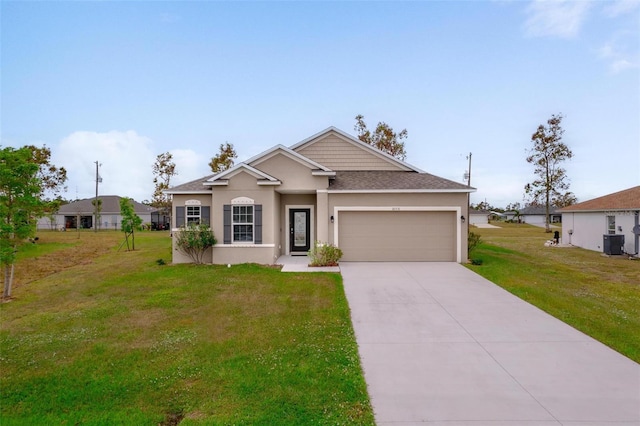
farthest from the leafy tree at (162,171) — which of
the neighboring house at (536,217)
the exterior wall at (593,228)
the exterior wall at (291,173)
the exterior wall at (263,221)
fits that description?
the neighboring house at (536,217)

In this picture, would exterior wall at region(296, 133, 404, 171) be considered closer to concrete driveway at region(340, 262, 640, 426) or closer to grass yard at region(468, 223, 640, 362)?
grass yard at region(468, 223, 640, 362)

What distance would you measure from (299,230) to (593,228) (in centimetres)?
1859

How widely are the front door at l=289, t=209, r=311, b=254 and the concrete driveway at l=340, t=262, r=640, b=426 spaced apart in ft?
22.4

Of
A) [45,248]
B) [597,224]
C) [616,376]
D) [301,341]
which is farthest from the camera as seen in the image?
[45,248]

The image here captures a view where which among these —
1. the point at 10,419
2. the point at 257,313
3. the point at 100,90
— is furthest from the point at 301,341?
the point at 100,90

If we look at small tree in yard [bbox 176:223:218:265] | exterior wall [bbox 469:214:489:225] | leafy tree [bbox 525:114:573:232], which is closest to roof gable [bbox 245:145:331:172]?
small tree in yard [bbox 176:223:218:265]

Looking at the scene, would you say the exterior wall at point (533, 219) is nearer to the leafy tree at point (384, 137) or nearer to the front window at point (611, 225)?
the leafy tree at point (384, 137)

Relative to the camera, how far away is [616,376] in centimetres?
478

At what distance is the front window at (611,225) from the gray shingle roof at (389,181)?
11721 mm

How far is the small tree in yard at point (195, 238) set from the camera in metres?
13.1

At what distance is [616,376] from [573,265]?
39.9ft

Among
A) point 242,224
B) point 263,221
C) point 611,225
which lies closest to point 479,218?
point 611,225

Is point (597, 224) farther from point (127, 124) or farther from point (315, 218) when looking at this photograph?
point (127, 124)

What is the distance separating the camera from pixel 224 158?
30.8 m
